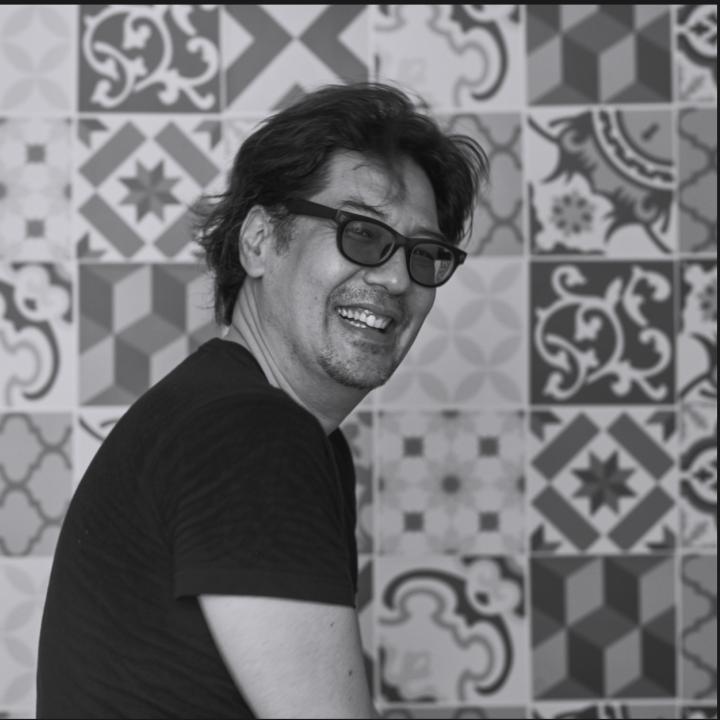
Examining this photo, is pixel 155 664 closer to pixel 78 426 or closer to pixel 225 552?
pixel 225 552

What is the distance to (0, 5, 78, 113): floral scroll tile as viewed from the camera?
1411 mm

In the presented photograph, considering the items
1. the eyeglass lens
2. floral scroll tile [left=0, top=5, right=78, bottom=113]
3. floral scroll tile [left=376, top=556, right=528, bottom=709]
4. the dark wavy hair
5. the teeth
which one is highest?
floral scroll tile [left=0, top=5, right=78, bottom=113]

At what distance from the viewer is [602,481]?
4.78ft

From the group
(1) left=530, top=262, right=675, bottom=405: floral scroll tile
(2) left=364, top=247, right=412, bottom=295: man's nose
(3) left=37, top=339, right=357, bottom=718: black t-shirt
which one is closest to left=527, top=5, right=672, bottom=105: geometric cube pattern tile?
(1) left=530, top=262, right=675, bottom=405: floral scroll tile

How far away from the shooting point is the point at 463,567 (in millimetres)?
1438

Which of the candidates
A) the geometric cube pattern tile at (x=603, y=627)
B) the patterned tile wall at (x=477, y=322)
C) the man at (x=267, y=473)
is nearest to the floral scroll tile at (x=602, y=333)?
the patterned tile wall at (x=477, y=322)

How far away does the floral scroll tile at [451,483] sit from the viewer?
143cm

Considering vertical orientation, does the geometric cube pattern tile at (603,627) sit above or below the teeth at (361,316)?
below

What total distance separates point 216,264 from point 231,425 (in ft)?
1.55

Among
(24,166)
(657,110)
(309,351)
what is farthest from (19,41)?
(657,110)

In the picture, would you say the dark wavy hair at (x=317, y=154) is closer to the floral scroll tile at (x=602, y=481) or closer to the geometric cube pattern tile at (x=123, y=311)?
the geometric cube pattern tile at (x=123, y=311)

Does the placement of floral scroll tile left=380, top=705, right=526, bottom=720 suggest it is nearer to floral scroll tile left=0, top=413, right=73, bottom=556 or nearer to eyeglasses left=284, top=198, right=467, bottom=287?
floral scroll tile left=0, top=413, right=73, bottom=556

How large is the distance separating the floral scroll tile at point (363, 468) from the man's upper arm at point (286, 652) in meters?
0.76

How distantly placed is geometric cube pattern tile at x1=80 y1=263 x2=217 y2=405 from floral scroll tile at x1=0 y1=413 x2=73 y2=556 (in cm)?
7
